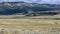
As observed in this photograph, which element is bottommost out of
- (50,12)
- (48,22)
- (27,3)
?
(48,22)

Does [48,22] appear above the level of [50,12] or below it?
below

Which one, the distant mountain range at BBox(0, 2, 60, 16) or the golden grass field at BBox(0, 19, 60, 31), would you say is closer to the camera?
the distant mountain range at BBox(0, 2, 60, 16)

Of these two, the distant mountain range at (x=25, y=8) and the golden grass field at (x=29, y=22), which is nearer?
the distant mountain range at (x=25, y=8)

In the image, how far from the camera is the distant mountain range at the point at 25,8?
10.2 meters

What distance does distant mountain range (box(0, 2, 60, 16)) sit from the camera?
1020 cm

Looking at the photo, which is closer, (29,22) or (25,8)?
(25,8)

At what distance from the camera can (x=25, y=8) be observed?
1036 centimetres

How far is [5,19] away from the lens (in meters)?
11.1

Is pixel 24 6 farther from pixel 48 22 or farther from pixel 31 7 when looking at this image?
pixel 48 22

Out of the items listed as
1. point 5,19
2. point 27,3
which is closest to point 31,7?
point 27,3

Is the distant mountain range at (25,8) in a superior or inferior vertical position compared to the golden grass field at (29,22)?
superior

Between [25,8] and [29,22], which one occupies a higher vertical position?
[25,8]

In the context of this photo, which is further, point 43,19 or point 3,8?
point 43,19

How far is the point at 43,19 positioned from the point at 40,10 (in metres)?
1.11
